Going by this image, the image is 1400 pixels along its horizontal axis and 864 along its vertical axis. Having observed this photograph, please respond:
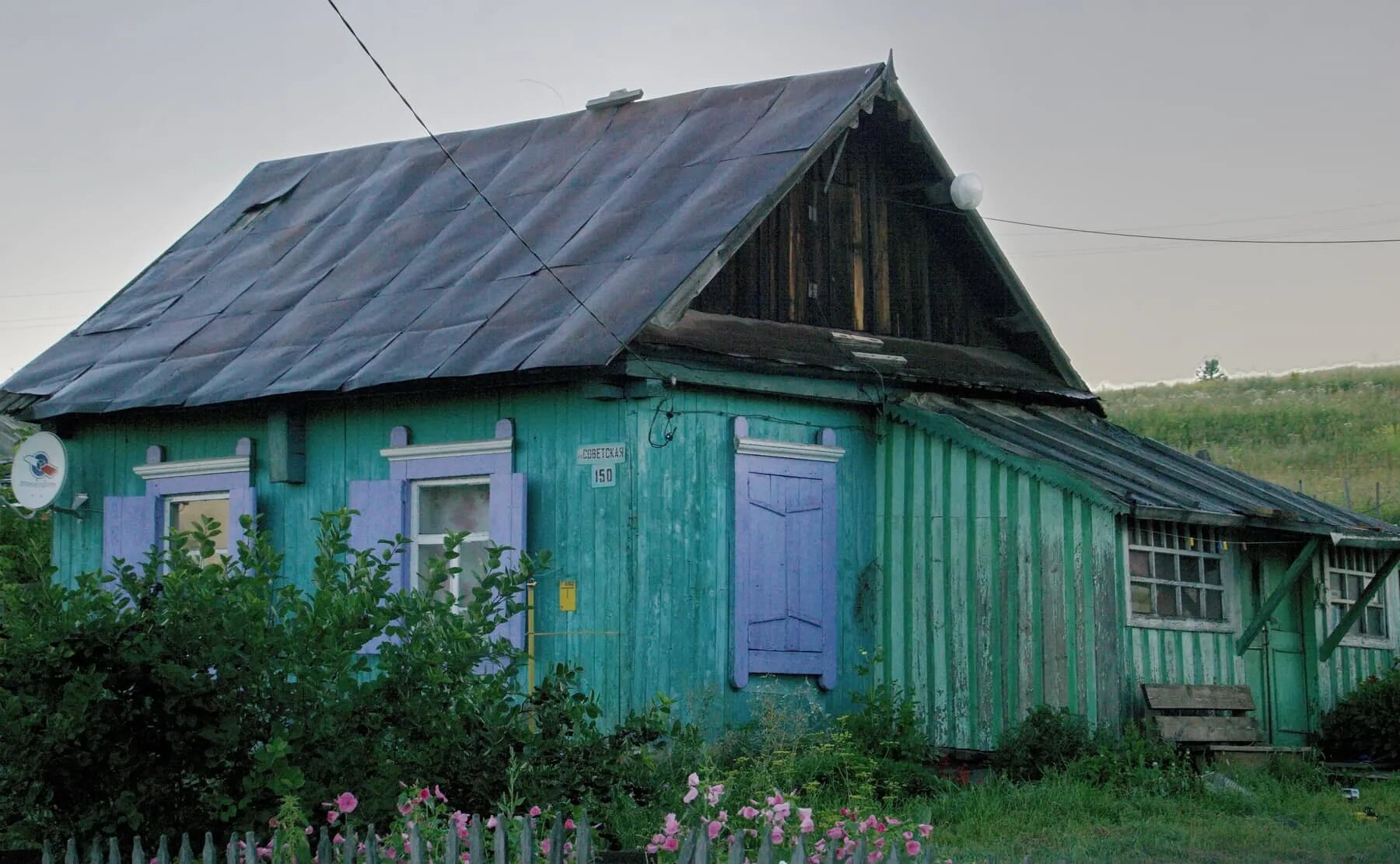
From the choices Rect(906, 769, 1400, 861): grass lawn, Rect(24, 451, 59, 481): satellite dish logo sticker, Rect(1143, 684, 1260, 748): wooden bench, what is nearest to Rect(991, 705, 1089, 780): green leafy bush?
Rect(906, 769, 1400, 861): grass lawn

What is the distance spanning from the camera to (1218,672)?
14117 mm

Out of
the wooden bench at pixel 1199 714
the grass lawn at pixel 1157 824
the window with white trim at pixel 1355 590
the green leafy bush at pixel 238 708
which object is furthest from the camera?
the window with white trim at pixel 1355 590

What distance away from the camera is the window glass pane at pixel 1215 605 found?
14289 mm

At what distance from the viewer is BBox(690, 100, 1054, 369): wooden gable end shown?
560 inches

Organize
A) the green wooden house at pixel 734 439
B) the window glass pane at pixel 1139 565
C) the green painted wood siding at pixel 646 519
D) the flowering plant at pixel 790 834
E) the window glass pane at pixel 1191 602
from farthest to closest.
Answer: the window glass pane at pixel 1191 602
the window glass pane at pixel 1139 565
the green wooden house at pixel 734 439
the green painted wood siding at pixel 646 519
the flowering plant at pixel 790 834

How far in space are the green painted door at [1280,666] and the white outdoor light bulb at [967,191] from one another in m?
3.79

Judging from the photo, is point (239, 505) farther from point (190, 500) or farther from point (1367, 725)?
point (1367, 725)

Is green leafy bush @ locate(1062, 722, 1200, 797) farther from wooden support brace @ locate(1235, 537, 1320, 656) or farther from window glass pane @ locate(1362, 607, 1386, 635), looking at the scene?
window glass pane @ locate(1362, 607, 1386, 635)

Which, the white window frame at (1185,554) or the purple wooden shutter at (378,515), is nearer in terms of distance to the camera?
the white window frame at (1185,554)

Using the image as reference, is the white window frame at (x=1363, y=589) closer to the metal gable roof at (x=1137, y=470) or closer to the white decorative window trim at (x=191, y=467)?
the metal gable roof at (x=1137, y=470)

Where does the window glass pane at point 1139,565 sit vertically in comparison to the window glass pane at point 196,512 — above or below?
below

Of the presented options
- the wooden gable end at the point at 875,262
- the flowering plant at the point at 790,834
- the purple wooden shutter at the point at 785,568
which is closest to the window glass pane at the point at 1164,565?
the purple wooden shutter at the point at 785,568

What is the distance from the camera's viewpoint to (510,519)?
1315 centimetres

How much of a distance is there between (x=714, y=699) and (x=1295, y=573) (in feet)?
14.9
